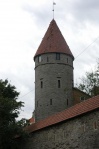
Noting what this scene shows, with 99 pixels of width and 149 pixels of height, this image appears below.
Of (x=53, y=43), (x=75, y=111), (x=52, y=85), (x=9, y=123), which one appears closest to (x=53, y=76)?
(x=52, y=85)

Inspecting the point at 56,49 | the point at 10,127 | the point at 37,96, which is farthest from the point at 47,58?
the point at 10,127

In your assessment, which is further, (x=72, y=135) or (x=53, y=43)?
(x=53, y=43)

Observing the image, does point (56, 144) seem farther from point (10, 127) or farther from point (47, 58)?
point (47, 58)

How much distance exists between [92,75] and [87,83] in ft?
4.48

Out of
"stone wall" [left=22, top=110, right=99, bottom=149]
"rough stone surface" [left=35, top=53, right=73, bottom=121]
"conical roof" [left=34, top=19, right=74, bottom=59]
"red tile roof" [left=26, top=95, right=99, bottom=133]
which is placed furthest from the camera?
"conical roof" [left=34, top=19, right=74, bottom=59]

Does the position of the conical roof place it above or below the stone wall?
above

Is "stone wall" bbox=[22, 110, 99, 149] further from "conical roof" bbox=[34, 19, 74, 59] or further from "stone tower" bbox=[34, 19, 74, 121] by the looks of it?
"conical roof" bbox=[34, 19, 74, 59]

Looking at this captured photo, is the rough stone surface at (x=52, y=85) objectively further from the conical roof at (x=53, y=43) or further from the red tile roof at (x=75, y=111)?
the red tile roof at (x=75, y=111)

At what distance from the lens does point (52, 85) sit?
3941 cm

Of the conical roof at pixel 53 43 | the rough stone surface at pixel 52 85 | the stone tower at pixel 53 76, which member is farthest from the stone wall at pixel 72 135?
the conical roof at pixel 53 43

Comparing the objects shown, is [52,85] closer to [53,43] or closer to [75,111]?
[53,43]

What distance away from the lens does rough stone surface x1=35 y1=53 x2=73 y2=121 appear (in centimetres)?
3891

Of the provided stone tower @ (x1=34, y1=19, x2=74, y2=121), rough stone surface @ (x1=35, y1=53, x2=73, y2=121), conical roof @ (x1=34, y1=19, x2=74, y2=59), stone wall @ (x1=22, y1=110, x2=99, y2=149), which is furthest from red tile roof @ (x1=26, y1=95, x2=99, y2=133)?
conical roof @ (x1=34, y1=19, x2=74, y2=59)

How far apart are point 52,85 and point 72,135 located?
19.2m
